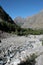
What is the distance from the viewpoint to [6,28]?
49250 mm

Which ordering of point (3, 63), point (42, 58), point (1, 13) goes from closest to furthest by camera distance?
point (42, 58) → point (3, 63) → point (1, 13)

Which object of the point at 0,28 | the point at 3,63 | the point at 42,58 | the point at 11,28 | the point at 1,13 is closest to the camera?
the point at 42,58

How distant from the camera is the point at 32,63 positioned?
538 inches

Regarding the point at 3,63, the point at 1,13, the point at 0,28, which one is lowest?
the point at 3,63

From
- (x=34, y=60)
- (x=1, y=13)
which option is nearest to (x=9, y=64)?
(x=34, y=60)

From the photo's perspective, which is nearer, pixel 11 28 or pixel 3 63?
pixel 3 63

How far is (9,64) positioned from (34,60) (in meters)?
1.96

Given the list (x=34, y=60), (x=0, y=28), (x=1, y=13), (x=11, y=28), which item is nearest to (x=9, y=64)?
(x=34, y=60)

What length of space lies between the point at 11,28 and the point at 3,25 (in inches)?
143

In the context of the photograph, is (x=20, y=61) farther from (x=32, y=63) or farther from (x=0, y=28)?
→ (x=0, y=28)

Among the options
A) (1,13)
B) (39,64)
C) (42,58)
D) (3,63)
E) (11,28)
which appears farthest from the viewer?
(1,13)

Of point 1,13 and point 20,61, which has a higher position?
point 1,13

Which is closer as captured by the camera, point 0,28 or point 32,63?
point 32,63

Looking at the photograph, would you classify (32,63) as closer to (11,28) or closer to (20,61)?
(20,61)
